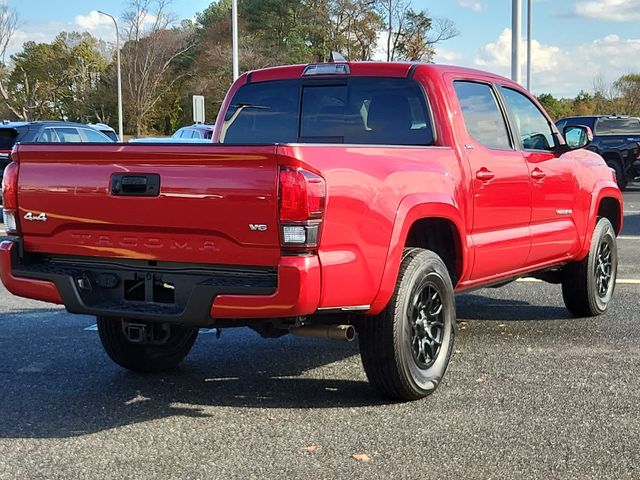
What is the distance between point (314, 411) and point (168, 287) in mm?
1020

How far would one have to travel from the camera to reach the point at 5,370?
526 centimetres

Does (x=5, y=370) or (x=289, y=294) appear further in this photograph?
(x=5, y=370)

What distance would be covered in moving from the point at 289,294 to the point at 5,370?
248cm

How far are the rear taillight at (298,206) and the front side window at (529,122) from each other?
2.62 meters

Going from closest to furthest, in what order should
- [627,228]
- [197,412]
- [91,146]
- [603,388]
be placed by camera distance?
[91,146], [197,412], [603,388], [627,228]

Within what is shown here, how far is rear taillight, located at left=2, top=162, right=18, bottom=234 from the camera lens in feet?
14.3

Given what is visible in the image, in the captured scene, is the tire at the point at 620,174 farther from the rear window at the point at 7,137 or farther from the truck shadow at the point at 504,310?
the truck shadow at the point at 504,310

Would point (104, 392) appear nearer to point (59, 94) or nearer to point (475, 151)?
point (475, 151)

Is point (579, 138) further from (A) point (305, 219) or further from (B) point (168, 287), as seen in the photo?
(B) point (168, 287)

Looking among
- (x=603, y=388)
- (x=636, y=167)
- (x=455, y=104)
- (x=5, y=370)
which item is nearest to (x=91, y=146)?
(x=5, y=370)

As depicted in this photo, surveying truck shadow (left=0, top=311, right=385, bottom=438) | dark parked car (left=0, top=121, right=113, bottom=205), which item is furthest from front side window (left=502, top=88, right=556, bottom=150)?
dark parked car (left=0, top=121, right=113, bottom=205)

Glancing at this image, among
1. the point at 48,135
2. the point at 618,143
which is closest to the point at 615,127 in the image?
the point at 618,143

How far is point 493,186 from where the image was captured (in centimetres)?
525

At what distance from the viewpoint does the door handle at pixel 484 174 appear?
201 inches
